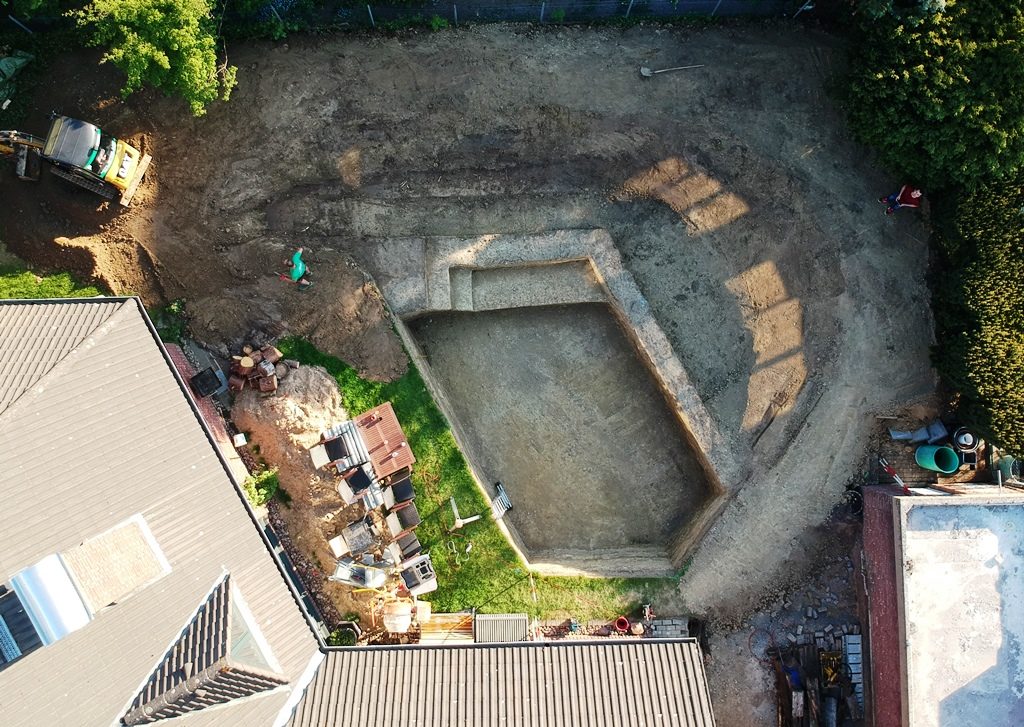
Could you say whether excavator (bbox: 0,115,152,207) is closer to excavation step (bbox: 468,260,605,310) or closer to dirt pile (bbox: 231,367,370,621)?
dirt pile (bbox: 231,367,370,621)

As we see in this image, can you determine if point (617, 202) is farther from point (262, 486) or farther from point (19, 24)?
point (19, 24)

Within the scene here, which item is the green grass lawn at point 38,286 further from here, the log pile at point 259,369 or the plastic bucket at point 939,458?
the plastic bucket at point 939,458

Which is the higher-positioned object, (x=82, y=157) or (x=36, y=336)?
(x=82, y=157)

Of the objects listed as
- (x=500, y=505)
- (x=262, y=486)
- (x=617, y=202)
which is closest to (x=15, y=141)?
(x=262, y=486)

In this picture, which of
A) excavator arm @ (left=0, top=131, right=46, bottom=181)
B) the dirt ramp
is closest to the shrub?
the dirt ramp

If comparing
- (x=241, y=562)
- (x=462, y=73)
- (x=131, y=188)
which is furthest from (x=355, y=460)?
(x=462, y=73)

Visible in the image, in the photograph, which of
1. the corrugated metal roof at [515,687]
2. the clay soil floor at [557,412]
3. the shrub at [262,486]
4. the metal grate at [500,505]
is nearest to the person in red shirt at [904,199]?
the clay soil floor at [557,412]
